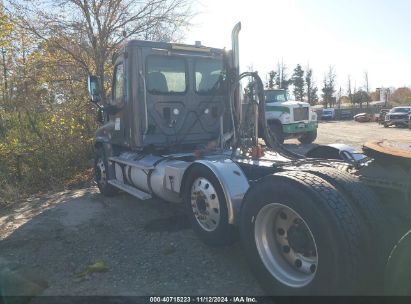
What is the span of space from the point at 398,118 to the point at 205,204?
101 ft

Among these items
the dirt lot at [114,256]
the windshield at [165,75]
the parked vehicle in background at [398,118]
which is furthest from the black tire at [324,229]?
the parked vehicle in background at [398,118]

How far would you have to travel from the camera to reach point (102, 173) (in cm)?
856

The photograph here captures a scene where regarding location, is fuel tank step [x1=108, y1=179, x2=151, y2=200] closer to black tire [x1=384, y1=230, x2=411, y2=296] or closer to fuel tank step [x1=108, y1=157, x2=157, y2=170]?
fuel tank step [x1=108, y1=157, x2=157, y2=170]

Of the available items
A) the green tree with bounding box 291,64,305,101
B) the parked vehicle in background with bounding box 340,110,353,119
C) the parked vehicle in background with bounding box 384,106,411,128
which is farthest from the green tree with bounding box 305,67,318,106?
the parked vehicle in background with bounding box 384,106,411,128

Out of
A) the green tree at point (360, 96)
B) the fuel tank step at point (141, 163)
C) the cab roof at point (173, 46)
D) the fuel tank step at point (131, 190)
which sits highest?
the green tree at point (360, 96)

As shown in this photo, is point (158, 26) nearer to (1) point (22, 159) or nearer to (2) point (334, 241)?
(1) point (22, 159)

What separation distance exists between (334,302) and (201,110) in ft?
15.1

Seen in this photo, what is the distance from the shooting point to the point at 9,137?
567 inches

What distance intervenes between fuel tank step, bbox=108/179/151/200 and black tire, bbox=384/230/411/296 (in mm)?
4228

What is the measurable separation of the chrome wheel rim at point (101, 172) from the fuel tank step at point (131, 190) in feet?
1.57

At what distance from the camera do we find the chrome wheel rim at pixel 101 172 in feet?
27.7

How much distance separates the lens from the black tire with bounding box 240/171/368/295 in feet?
9.78

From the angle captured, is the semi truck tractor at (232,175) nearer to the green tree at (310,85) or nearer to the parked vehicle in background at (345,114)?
the parked vehicle in background at (345,114)

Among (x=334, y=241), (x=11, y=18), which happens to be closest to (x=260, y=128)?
(x=334, y=241)
